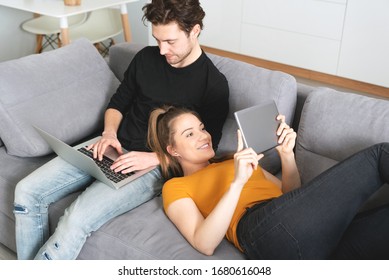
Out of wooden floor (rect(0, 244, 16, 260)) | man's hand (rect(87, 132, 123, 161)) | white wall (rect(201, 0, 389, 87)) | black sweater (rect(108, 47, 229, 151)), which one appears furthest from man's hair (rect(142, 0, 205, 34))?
white wall (rect(201, 0, 389, 87))

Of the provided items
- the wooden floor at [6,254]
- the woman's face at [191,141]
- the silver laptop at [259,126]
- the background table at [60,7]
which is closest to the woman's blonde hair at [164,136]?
the woman's face at [191,141]

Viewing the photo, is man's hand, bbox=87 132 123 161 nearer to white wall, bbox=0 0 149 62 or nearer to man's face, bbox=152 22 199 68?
man's face, bbox=152 22 199 68

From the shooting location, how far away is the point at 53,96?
204 centimetres

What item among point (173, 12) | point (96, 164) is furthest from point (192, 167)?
point (173, 12)

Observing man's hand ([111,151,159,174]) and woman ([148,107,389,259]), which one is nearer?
woman ([148,107,389,259])

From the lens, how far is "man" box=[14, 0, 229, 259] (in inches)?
64.9

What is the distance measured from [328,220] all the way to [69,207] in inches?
32.9

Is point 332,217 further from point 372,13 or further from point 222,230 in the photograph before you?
point 372,13

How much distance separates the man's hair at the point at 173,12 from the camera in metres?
1.77

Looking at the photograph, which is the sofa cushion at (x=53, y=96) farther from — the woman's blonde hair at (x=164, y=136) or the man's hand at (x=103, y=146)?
the woman's blonde hair at (x=164, y=136)


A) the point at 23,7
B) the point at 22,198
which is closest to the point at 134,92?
the point at 22,198

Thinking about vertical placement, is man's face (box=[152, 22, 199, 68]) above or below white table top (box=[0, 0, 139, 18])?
above

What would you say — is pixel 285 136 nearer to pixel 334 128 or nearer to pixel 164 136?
pixel 334 128
